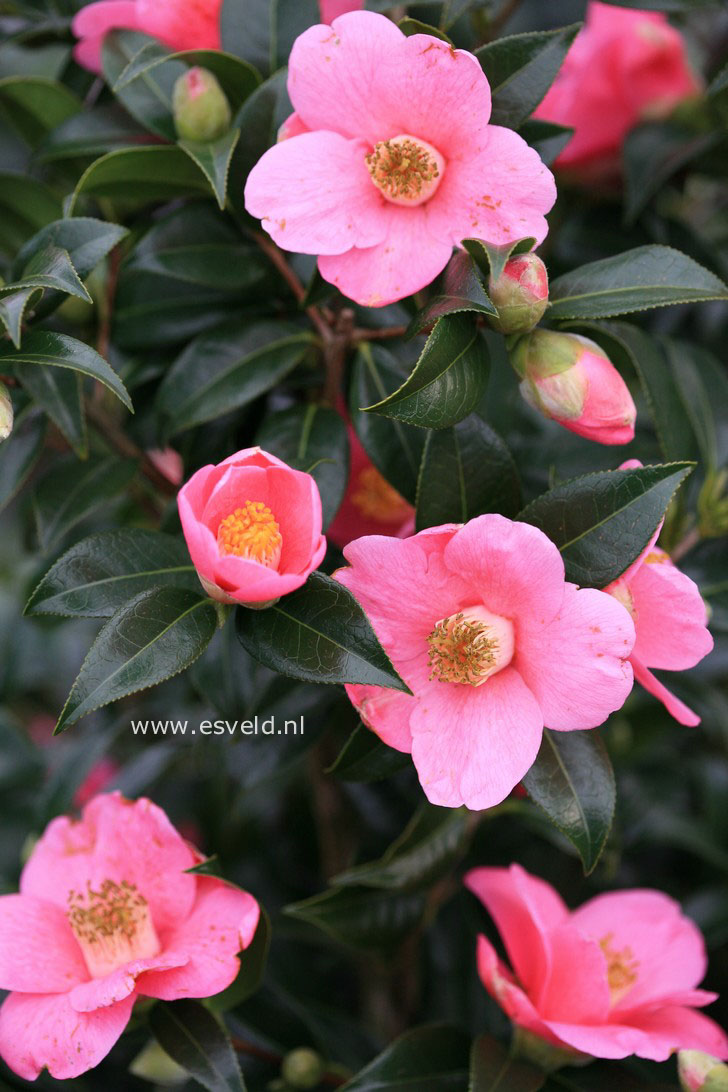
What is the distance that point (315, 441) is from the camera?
0.93m

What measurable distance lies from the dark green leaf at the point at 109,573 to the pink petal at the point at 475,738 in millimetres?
205

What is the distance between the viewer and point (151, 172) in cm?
96

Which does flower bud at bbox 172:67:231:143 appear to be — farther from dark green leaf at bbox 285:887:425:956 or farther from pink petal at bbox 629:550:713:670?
dark green leaf at bbox 285:887:425:956

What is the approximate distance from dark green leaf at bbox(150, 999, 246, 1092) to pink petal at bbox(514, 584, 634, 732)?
378 millimetres

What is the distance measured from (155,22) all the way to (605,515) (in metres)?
→ 0.61

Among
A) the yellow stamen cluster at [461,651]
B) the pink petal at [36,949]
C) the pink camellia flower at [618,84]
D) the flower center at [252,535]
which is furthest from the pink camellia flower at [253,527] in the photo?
the pink camellia flower at [618,84]

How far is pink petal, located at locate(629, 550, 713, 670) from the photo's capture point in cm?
75

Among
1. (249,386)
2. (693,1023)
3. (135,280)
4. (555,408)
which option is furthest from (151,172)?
(693,1023)

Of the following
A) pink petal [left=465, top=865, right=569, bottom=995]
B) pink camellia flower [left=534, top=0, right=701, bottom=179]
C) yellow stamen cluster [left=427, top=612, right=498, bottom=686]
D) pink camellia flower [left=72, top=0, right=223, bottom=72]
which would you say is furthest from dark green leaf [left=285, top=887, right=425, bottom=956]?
pink camellia flower [left=534, top=0, right=701, bottom=179]

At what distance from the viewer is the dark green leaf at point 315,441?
0.88 metres

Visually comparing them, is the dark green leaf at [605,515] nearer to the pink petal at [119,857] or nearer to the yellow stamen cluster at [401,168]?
the yellow stamen cluster at [401,168]

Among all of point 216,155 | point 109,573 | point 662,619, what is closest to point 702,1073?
point 662,619

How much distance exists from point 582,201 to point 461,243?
27.7 inches

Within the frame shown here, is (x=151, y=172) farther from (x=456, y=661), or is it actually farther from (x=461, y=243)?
(x=456, y=661)
